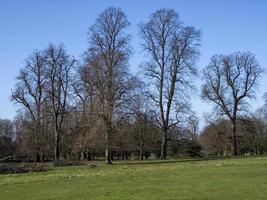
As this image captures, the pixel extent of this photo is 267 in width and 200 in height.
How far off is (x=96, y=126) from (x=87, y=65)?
25.2 ft

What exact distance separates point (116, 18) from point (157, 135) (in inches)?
853

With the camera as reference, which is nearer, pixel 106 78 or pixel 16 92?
pixel 106 78

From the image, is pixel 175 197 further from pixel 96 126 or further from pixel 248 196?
pixel 96 126

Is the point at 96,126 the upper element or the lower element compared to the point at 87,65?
lower

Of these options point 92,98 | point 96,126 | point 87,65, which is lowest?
point 96,126

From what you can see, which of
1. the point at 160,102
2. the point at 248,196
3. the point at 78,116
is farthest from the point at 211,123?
the point at 248,196

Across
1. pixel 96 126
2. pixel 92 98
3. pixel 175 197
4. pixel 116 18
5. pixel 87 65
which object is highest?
pixel 116 18

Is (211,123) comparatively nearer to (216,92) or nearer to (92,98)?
(216,92)

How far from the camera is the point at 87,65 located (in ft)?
174

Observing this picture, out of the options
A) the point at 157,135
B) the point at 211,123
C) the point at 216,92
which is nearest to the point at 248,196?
the point at 157,135

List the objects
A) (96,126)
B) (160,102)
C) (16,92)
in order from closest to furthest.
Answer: (96,126), (160,102), (16,92)

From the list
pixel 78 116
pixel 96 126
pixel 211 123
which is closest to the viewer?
pixel 96 126

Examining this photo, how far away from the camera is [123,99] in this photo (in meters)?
50.4

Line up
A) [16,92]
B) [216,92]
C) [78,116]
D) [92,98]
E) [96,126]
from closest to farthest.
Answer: [96,126] → [92,98] → [78,116] → [16,92] → [216,92]
